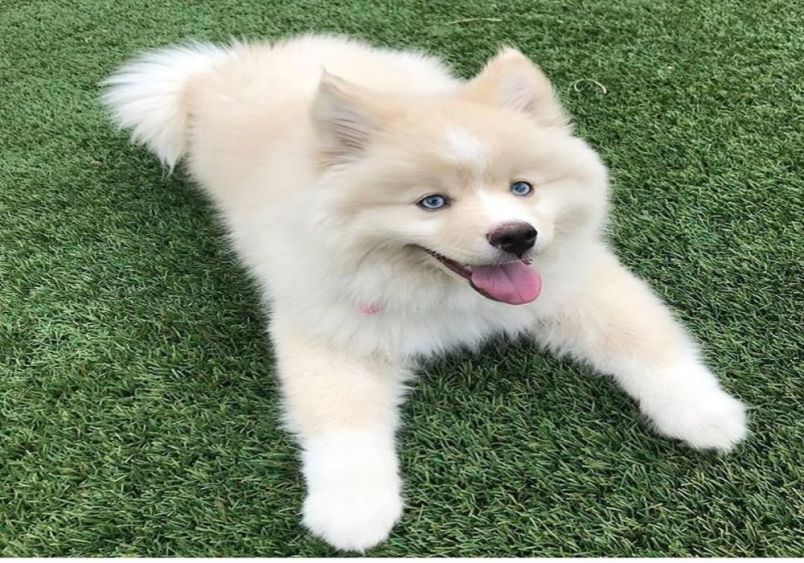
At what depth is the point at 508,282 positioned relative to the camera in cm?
144

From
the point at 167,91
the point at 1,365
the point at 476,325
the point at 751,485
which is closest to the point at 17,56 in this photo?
the point at 167,91

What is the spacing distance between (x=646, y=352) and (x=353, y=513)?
72 centimetres

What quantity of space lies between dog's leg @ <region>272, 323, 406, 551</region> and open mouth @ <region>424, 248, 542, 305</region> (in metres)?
0.33

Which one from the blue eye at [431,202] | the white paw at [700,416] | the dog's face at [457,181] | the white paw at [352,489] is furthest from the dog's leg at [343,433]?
the white paw at [700,416]

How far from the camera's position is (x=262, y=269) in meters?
1.78

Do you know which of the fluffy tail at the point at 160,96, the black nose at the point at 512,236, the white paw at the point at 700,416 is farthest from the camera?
the fluffy tail at the point at 160,96

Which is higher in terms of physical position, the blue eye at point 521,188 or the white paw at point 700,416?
the blue eye at point 521,188

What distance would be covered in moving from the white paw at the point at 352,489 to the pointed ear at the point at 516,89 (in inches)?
29.5

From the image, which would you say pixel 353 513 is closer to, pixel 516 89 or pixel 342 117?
pixel 342 117

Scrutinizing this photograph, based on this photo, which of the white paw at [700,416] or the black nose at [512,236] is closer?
the black nose at [512,236]

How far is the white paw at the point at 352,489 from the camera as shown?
4.36 ft

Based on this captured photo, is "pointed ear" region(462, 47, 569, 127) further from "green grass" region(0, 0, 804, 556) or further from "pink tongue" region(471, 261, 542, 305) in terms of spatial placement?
"green grass" region(0, 0, 804, 556)

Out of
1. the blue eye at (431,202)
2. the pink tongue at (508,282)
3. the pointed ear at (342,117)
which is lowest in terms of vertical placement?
the pink tongue at (508,282)

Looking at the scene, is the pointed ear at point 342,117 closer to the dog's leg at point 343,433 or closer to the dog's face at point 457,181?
the dog's face at point 457,181
